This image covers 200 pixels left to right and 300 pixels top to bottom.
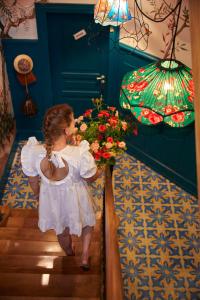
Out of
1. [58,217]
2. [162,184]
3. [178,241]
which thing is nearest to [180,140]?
[162,184]

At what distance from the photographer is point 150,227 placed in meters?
4.37

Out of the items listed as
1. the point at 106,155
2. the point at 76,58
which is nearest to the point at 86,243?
the point at 106,155

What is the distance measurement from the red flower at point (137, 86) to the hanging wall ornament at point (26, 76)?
123 inches

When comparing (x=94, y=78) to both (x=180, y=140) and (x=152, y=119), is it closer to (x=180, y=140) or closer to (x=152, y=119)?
(x=180, y=140)

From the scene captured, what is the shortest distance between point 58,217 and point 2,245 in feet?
3.24

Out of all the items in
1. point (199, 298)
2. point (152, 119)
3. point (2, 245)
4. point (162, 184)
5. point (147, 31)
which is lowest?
point (199, 298)

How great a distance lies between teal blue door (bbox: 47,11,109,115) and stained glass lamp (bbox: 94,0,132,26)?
1.69 metres

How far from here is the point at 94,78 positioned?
5.20 metres

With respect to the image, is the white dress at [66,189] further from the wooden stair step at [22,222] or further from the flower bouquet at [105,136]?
the wooden stair step at [22,222]

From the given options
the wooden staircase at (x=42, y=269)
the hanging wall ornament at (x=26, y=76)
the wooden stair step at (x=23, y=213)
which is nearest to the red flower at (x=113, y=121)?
the wooden staircase at (x=42, y=269)

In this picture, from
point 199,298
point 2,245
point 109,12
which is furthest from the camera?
point 199,298

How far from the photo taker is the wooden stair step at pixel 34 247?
10.4ft

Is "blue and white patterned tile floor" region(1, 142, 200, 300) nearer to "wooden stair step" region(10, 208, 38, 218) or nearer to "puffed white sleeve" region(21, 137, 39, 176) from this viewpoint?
"wooden stair step" region(10, 208, 38, 218)

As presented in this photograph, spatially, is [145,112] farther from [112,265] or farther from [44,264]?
[44,264]
